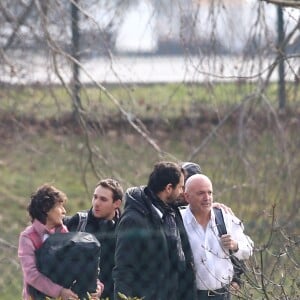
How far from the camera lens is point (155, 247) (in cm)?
831

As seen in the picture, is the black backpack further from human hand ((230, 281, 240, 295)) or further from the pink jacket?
the pink jacket

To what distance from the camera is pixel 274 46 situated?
37.5 feet

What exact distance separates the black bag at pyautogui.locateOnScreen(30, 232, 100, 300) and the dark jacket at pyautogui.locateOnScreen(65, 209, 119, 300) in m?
0.35

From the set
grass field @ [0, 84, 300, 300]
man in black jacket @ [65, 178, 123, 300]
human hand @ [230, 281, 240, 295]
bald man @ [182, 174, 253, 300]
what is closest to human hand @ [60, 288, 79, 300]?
man in black jacket @ [65, 178, 123, 300]

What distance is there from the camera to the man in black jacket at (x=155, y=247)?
8.28m

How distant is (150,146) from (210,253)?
434 cm

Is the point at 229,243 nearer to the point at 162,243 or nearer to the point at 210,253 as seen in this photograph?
the point at 210,253

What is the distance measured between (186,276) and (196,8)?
3.49 metres

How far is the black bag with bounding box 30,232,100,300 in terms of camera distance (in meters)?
8.13

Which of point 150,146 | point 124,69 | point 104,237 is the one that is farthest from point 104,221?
point 150,146

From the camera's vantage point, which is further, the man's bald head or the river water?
the river water

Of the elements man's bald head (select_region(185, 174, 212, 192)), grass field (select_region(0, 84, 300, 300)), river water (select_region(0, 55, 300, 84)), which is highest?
river water (select_region(0, 55, 300, 84))

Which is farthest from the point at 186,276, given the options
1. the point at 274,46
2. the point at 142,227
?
the point at 274,46

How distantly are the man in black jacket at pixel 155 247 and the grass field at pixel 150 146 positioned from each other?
281cm
